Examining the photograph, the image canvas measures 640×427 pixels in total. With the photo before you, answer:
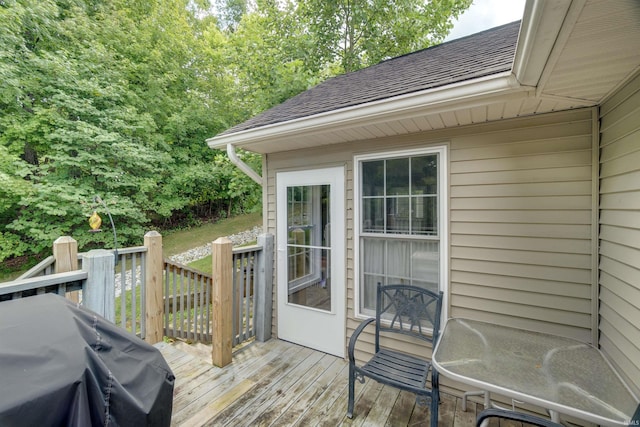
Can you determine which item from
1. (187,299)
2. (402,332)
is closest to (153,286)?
(187,299)

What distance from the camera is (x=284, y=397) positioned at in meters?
2.30

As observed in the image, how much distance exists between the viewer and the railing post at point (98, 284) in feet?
5.29

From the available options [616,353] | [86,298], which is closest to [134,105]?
[86,298]

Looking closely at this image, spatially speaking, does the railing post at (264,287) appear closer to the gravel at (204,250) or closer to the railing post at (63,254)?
the railing post at (63,254)

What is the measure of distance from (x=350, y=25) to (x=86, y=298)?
863 centimetres

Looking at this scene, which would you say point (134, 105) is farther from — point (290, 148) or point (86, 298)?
point (86, 298)

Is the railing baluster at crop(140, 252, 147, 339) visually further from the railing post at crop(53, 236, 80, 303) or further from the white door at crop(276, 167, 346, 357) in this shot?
the white door at crop(276, 167, 346, 357)

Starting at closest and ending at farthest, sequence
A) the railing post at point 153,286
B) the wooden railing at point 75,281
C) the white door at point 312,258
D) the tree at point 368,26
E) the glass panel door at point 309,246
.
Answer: the wooden railing at point 75,281
the railing post at point 153,286
the white door at point 312,258
the glass panel door at point 309,246
the tree at point 368,26

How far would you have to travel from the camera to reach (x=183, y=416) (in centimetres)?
206

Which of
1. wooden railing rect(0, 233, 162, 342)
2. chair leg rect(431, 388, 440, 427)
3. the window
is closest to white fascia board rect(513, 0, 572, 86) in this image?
the window

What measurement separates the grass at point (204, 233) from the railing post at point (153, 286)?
20.1 ft

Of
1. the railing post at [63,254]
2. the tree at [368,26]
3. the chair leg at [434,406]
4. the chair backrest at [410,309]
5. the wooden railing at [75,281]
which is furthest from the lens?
the tree at [368,26]

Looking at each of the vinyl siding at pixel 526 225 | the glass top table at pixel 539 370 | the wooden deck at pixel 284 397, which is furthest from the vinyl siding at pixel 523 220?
the wooden deck at pixel 284 397

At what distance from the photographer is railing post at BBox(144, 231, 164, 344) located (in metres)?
2.71
